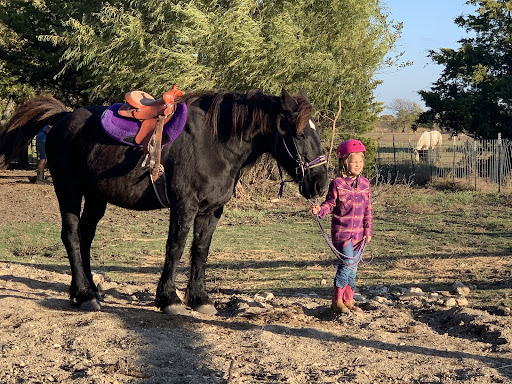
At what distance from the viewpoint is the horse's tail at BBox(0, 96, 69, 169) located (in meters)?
7.01

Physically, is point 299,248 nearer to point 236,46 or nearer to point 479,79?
point 236,46

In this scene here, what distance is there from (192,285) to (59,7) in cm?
1880

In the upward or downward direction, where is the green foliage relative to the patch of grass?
upward

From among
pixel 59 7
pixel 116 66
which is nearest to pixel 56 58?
pixel 59 7

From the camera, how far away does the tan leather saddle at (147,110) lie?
601 cm

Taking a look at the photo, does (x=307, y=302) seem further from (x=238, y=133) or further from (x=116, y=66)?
(x=116, y=66)

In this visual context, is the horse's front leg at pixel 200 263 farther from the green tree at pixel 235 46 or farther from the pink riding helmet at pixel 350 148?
the green tree at pixel 235 46

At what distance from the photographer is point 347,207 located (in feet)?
19.8

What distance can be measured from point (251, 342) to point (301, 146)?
1.91 meters

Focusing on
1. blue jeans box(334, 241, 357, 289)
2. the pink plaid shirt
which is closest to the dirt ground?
blue jeans box(334, 241, 357, 289)

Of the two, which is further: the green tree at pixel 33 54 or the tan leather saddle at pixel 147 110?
the green tree at pixel 33 54

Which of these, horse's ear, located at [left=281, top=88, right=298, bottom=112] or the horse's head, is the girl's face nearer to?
the horse's head

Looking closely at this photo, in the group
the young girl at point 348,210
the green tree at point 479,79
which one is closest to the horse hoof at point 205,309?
the young girl at point 348,210

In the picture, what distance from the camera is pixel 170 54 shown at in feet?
53.9
